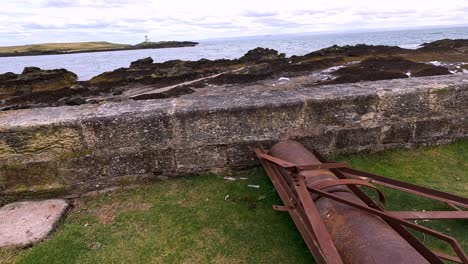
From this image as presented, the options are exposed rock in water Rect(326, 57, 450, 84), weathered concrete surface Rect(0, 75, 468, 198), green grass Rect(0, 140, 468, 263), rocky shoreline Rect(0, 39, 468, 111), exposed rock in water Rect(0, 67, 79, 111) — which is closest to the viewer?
green grass Rect(0, 140, 468, 263)

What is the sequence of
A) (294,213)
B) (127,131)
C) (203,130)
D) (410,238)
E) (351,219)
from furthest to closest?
(203,130)
(127,131)
(294,213)
(351,219)
(410,238)

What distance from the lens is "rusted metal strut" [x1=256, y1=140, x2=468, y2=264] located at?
2004 mm

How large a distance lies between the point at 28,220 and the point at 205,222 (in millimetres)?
1712

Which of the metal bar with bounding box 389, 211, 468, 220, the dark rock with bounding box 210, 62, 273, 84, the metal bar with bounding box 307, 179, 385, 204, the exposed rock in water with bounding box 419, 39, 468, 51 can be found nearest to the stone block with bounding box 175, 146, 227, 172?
the metal bar with bounding box 307, 179, 385, 204

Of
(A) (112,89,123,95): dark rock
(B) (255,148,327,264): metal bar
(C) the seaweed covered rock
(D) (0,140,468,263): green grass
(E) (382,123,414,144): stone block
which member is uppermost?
(E) (382,123,414,144): stone block

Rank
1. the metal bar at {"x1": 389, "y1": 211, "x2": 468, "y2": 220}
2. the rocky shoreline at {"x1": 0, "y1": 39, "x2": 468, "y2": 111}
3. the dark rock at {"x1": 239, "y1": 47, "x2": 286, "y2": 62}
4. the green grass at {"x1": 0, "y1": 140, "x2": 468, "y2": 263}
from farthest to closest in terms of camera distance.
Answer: the dark rock at {"x1": 239, "y1": 47, "x2": 286, "y2": 62} → the rocky shoreline at {"x1": 0, "y1": 39, "x2": 468, "y2": 111} → the green grass at {"x1": 0, "y1": 140, "x2": 468, "y2": 263} → the metal bar at {"x1": 389, "y1": 211, "x2": 468, "y2": 220}

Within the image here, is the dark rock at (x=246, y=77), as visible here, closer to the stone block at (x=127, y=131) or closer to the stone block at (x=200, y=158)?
the stone block at (x=200, y=158)

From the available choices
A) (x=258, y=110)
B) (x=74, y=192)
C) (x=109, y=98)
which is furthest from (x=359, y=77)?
(x=74, y=192)

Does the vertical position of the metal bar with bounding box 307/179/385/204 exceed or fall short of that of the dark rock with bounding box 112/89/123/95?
it exceeds it

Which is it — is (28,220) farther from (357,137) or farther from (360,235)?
(357,137)

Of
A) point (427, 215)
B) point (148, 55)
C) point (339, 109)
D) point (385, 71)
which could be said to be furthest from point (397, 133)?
point (148, 55)

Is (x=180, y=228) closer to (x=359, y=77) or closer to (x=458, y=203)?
(x=458, y=203)

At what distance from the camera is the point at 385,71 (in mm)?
20344

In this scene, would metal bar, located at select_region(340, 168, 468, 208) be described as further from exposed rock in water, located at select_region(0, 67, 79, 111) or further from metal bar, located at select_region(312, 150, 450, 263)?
exposed rock in water, located at select_region(0, 67, 79, 111)
